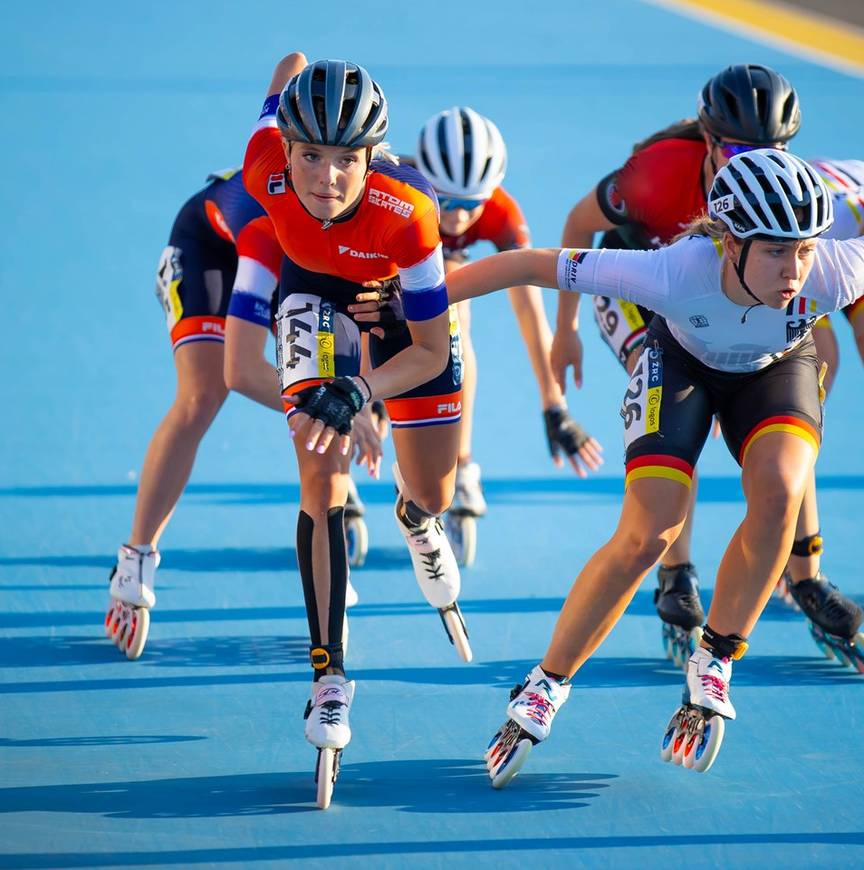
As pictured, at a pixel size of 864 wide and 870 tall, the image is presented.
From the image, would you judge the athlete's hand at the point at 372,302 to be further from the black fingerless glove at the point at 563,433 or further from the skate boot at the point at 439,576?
the black fingerless glove at the point at 563,433

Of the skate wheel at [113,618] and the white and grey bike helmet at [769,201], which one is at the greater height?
the white and grey bike helmet at [769,201]

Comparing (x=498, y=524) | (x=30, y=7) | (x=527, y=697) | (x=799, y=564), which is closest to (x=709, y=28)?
(x=30, y=7)

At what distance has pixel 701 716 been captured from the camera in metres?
4.22

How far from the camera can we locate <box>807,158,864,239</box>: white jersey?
516cm

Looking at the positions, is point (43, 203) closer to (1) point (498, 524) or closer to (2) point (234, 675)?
(1) point (498, 524)

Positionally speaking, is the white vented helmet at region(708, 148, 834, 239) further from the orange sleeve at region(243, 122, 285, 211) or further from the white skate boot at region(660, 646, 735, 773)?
the orange sleeve at region(243, 122, 285, 211)

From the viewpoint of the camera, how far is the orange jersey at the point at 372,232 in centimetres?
434

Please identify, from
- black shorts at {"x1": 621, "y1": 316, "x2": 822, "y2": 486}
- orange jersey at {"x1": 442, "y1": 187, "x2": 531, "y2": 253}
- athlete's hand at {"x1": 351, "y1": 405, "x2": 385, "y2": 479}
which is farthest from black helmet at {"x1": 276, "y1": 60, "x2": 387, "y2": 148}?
orange jersey at {"x1": 442, "y1": 187, "x2": 531, "y2": 253}

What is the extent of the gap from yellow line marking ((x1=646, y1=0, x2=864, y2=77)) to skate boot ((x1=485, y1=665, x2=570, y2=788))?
39.3 ft

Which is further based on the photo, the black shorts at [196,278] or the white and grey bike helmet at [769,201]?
the black shorts at [196,278]

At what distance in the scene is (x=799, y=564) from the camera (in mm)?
5301

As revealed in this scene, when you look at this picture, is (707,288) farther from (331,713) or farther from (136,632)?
(136,632)

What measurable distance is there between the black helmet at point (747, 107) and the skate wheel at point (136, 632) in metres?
2.72

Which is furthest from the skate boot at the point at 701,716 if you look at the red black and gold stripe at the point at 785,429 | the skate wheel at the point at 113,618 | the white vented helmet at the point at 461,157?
the white vented helmet at the point at 461,157
